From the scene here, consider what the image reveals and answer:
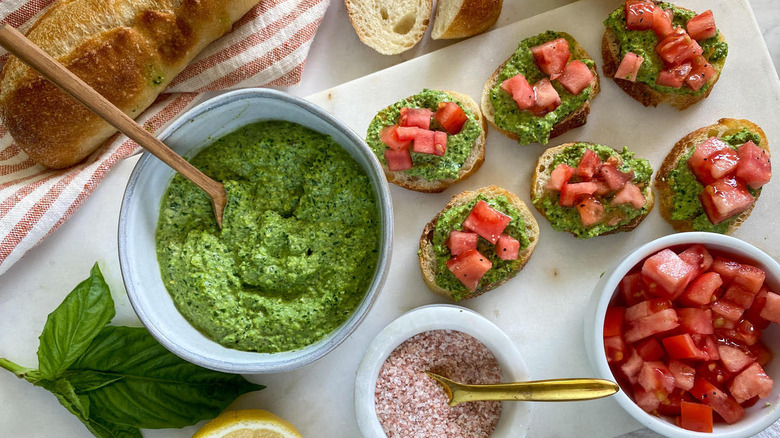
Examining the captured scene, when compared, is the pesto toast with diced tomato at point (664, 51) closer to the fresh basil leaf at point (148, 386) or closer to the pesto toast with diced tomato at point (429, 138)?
the pesto toast with diced tomato at point (429, 138)

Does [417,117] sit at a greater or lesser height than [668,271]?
greater

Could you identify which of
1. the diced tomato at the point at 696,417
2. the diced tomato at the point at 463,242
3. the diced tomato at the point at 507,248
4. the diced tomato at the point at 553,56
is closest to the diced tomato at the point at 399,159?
the diced tomato at the point at 463,242

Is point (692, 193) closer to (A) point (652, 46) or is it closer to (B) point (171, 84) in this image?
(A) point (652, 46)

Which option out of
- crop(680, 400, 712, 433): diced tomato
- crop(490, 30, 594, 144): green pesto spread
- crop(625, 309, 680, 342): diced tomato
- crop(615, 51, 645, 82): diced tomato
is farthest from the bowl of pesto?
crop(680, 400, 712, 433): diced tomato

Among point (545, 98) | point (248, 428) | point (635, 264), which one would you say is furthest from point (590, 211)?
point (248, 428)

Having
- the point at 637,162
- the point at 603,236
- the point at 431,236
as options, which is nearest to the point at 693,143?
the point at 637,162

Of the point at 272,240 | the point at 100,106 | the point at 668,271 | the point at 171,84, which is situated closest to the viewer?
the point at 100,106

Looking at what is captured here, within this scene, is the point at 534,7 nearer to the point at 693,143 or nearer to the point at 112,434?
the point at 693,143
